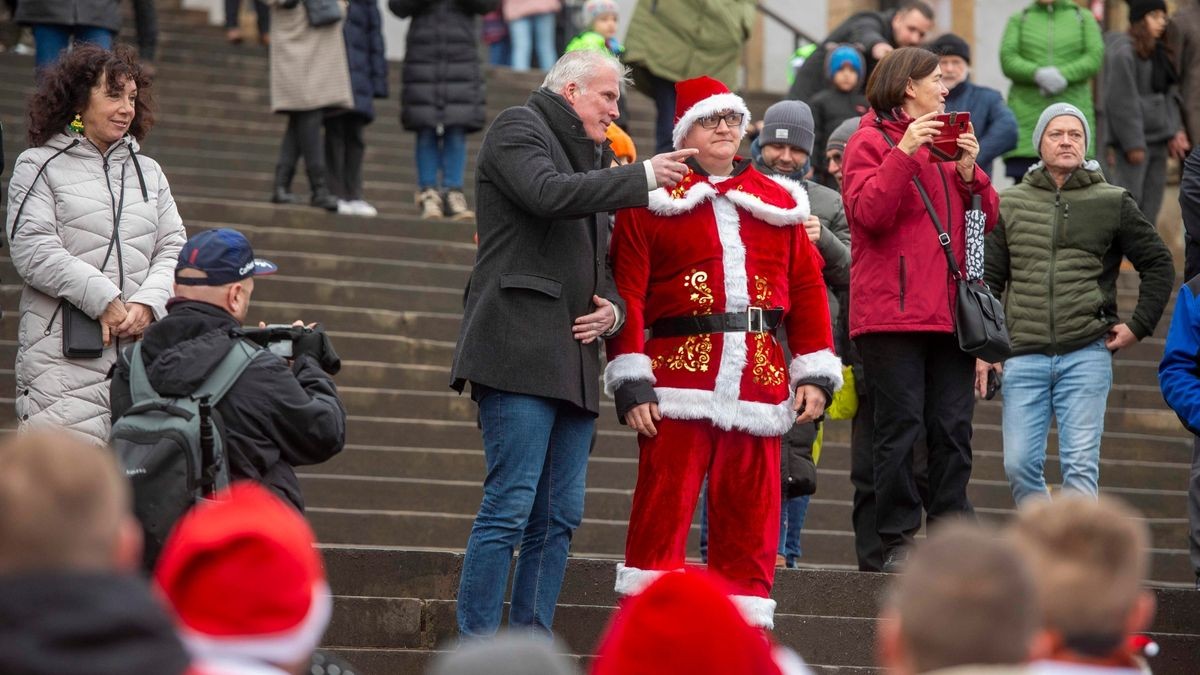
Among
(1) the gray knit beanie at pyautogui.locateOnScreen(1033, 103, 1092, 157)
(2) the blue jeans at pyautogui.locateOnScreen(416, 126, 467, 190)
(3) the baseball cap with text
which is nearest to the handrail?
(2) the blue jeans at pyautogui.locateOnScreen(416, 126, 467, 190)

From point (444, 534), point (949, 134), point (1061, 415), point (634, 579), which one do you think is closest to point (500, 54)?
point (444, 534)

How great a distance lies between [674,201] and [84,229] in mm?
2139

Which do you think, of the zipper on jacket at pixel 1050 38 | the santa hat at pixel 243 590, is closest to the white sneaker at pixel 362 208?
the zipper on jacket at pixel 1050 38

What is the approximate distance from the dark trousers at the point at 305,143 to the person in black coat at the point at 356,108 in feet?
0.77

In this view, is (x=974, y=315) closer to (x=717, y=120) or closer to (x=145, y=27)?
(x=717, y=120)

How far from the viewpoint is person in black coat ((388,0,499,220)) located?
12266 millimetres

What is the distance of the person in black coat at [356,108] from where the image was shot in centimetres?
1242

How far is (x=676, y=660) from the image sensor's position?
3.46 metres

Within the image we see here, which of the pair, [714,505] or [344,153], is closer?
[714,505]

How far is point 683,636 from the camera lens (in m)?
3.46

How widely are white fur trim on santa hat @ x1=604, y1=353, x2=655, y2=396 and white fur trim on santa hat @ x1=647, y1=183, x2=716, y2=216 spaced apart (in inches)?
19.6

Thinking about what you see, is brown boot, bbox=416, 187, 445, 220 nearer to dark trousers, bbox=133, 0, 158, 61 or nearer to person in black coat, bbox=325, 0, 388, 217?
person in black coat, bbox=325, 0, 388, 217

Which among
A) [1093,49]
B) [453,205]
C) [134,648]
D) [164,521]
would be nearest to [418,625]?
[164,521]

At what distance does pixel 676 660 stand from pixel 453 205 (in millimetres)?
9319
